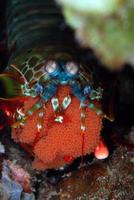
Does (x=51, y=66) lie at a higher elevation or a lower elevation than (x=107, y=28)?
lower

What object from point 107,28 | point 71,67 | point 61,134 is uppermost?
point 107,28

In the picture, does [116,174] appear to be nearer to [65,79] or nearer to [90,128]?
[90,128]

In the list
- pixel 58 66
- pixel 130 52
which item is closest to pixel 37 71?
pixel 58 66

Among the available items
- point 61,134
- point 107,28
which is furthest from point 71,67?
point 107,28

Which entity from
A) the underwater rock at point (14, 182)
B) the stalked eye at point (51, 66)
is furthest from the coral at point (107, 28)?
the underwater rock at point (14, 182)

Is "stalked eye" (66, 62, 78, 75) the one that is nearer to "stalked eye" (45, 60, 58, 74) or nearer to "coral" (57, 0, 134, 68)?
"stalked eye" (45, 60, 58, 74)

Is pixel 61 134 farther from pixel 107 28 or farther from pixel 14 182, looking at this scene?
pixel 107 28

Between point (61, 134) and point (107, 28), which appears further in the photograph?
point (61, 134)
